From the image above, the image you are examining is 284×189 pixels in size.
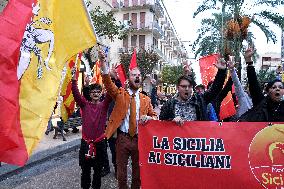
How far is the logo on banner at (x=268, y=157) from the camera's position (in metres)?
4.00

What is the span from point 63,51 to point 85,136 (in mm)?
2327

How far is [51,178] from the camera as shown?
304 inches

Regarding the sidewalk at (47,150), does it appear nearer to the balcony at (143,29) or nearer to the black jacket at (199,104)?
the black jacket at (199,104)

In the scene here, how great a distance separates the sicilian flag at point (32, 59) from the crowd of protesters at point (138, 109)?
78cm

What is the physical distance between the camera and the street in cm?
707

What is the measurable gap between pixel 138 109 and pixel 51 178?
123 inches

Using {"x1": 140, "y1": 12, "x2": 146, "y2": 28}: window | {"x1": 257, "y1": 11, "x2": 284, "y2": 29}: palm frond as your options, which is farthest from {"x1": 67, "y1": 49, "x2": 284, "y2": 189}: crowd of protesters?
{"x1": 140, "y1": 12, "x2": 146, "y2": 28}: window

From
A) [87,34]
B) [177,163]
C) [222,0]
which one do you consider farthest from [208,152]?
[222,0]

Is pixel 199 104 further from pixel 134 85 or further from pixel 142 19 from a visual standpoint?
pixel 142 19

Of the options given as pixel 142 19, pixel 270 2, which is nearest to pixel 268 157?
pixel 270 2

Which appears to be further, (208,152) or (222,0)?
(222,0)

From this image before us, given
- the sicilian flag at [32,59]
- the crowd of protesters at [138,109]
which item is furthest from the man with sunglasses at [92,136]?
the sicilian flag at [32,59]

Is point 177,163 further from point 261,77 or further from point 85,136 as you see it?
point 261,77

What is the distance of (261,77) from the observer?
2898 cm
